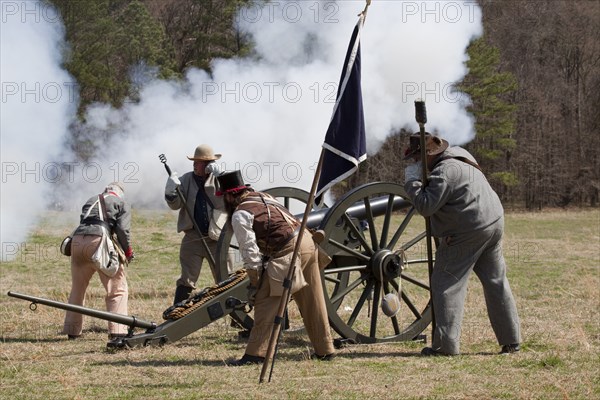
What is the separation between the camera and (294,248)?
254 inches

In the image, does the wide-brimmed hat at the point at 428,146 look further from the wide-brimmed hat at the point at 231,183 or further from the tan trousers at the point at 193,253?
the tan trousers at the point at 193,253

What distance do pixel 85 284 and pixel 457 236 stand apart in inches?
134

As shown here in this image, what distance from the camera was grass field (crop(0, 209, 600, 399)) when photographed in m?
5.73

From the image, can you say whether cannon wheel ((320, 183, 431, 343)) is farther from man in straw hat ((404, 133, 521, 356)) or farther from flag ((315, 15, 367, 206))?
flag ((315, 15, 367, 206))

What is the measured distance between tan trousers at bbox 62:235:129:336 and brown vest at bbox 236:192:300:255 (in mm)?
2179

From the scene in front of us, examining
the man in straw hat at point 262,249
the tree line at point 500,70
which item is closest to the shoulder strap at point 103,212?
the man in straw hat at point 262,249

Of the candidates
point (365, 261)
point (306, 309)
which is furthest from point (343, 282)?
point (306, 309)

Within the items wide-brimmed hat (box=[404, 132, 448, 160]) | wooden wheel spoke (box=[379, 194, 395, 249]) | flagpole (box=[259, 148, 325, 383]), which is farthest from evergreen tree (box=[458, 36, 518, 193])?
flagpole (box=[259, 148, 325, 383])

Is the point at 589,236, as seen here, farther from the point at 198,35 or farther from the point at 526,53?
the point at 526,53

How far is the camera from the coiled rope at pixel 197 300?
7.16 metres

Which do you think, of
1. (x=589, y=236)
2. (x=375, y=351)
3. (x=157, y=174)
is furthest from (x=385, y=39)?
(x=375, y=351)

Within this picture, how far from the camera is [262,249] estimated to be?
6621mm

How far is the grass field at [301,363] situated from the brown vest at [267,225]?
33.4 inches

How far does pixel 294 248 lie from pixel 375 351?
4.66 ft
